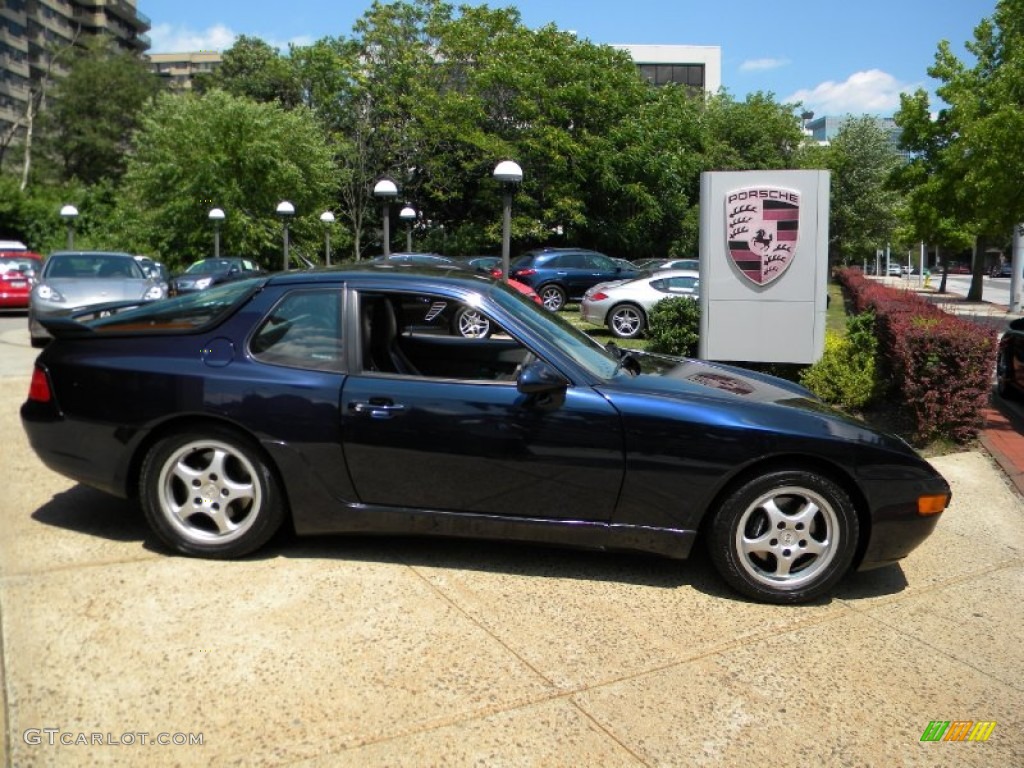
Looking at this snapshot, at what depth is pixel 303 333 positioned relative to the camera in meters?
4.32

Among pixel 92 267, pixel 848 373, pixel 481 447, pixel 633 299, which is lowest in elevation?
pixel 848 373

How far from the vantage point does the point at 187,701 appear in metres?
3.03

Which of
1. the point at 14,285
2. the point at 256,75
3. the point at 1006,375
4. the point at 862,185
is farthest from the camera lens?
the point at 256,75

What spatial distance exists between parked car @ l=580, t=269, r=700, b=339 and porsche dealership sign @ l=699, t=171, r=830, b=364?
6734mm

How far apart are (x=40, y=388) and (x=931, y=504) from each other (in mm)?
4406

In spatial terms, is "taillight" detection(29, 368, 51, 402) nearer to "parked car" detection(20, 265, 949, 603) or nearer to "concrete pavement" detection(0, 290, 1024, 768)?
"parked car" detection(20, 265, 949, 603)

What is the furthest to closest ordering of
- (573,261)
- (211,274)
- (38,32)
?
1. (38,32)
2. (573,261)
3. (211,274)

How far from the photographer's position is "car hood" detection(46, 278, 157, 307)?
40.0 ft

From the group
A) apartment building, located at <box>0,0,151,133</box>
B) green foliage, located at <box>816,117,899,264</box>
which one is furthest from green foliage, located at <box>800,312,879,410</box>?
apartment building, located at <box>0,0,151,133</box>

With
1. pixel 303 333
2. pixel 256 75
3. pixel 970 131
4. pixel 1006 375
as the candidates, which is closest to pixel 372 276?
pixel 303 333

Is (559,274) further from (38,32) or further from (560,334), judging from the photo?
(38,32)

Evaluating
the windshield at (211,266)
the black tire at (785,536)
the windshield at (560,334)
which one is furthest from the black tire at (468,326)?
the windshield at (211,266)

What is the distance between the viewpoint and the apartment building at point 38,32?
3147 inches

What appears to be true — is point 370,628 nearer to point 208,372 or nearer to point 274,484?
point 274,484
